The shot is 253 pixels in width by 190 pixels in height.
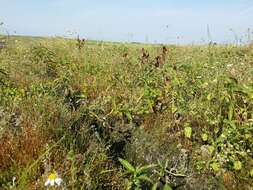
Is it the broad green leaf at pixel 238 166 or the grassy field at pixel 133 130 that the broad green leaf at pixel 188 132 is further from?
the broad green leaf at pixel 238 166

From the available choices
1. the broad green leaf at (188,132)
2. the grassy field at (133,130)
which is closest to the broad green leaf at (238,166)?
the grassy field at (133,130)

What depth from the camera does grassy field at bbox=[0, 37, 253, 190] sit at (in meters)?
3.70

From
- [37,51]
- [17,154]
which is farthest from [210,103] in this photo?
[37,51]

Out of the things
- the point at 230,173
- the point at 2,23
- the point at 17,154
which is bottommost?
the point at 230,173

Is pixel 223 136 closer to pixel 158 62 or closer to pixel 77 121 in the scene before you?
pixel 77 121

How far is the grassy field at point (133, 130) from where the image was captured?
3.70 meters

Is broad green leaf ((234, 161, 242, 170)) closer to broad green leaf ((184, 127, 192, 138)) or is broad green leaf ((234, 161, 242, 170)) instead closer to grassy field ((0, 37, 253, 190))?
grassy field ((0, 37, 253, 190))

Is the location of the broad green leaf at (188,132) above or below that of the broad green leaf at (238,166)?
above

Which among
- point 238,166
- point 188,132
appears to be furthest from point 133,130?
point 238,166

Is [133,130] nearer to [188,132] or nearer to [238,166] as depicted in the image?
[188,132]

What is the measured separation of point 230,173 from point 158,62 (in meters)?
3.09

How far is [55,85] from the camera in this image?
18.3 feet

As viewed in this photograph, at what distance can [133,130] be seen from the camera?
17.3 ft

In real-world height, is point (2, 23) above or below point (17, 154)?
above
